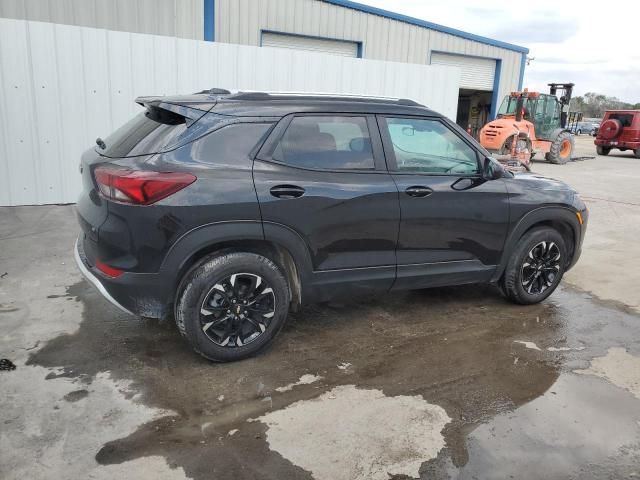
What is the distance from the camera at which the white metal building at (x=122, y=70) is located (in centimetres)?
744

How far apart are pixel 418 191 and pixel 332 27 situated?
12018mm

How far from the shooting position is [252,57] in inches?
348

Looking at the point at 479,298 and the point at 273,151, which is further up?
the point at 273,151

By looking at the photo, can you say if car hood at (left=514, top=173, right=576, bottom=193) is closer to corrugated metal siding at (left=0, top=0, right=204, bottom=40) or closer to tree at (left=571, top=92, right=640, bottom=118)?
corrugated metal siding at (left=0, top=0, right=204, bottom=40)

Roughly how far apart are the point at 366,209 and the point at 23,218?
5.40 metres

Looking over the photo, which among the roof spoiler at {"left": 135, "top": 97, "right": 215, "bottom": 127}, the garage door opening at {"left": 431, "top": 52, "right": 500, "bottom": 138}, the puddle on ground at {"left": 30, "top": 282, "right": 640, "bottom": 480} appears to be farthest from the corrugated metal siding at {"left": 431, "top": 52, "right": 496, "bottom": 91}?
the roof spoiler at {"left": 135, "top": 97, "right": 215, "bottom": 127}

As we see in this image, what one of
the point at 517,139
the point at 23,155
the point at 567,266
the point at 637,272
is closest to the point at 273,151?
the point at 567,266

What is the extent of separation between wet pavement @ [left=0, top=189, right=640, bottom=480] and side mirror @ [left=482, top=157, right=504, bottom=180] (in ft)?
3.98

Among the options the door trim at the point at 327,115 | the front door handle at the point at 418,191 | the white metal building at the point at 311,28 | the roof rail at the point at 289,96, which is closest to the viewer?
the door trim at the point at 327,115

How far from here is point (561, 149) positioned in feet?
64.4

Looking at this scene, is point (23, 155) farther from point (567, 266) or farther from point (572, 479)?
point (572, 479)

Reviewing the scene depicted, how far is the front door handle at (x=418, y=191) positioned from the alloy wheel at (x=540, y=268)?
4.14 feet

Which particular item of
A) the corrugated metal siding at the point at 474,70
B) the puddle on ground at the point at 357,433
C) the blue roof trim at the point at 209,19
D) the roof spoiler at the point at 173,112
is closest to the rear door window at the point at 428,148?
the roof spoiler at the point at 173,112

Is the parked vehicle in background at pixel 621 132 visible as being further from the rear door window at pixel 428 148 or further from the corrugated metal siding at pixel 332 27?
the rear door window at pixel 428 148
